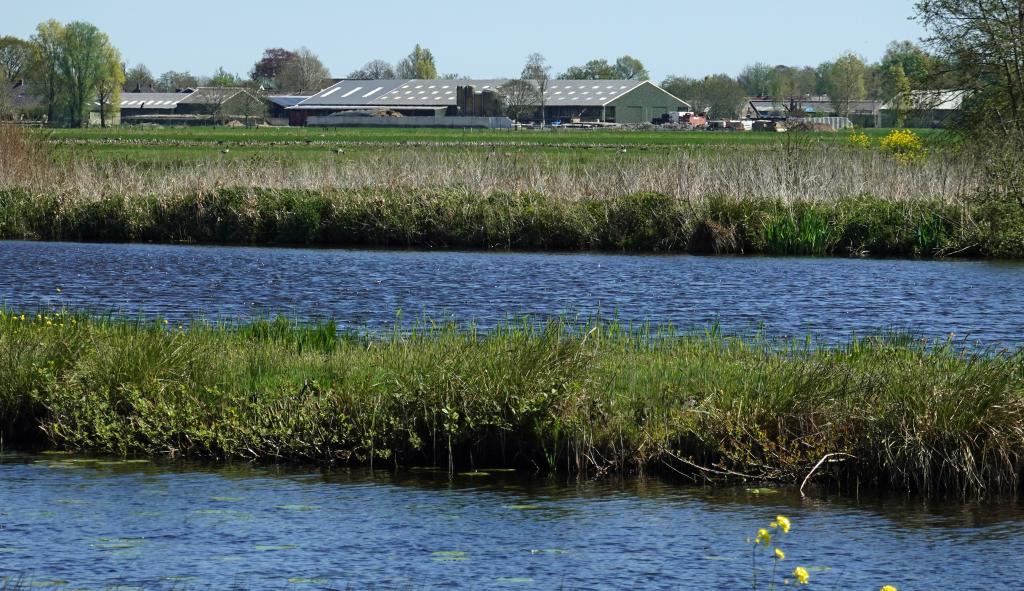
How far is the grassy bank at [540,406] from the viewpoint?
1305 cm

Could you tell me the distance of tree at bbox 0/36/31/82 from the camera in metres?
169

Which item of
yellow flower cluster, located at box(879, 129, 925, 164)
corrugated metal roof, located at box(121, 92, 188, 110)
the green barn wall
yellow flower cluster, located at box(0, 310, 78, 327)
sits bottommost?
yellow flower cluster, located at box(0, 310, 78, 327)

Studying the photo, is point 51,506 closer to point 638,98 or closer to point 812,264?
point 812,264

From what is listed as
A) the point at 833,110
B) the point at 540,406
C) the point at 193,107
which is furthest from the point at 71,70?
the point at 540,406

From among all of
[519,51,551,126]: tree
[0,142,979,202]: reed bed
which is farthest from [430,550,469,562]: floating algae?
[519,51,551,126]: tree

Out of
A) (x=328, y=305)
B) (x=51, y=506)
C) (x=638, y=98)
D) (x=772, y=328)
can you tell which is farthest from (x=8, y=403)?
(x=638, y=98)

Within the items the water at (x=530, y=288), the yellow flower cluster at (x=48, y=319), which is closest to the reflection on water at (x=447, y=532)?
the yellow flower cluster at (x=48, y=319)

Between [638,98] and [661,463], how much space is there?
146 metres

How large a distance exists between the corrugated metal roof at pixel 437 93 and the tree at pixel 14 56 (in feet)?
117

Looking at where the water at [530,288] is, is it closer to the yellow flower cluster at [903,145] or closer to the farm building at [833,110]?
the yellow flower cluster at [903,145]

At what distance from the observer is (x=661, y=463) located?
542 inches

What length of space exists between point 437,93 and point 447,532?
15026 centimetres

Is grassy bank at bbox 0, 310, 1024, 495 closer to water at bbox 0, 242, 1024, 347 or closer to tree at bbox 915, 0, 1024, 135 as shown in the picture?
water at bbox 0, 242, 1024, 347

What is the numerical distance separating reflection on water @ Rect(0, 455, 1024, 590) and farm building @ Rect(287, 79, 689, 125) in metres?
141
